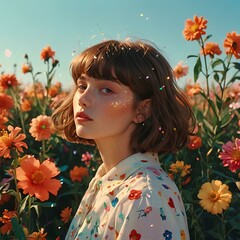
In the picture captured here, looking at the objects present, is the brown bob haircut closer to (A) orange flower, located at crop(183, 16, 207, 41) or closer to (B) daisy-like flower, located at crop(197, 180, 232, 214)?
(B) daisy-like flower, located at crop(197, 180, 232, 214)

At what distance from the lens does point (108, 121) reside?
1425mm

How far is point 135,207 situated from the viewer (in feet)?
4.02

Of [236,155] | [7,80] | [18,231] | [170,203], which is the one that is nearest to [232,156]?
[236,155]

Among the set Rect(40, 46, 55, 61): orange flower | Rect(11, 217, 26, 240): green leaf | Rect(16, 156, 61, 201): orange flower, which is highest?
Rect(40, 46, 55, 61): orange flower

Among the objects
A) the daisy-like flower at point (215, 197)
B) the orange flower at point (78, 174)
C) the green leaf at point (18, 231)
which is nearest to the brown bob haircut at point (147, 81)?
the daisy-like flower at point (215, 197)

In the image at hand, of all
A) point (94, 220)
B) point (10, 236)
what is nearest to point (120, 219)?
point (94, 220)

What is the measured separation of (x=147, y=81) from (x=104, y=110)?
0.18 meters

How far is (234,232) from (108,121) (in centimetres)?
99

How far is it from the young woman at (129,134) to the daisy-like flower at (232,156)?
0.70 feet

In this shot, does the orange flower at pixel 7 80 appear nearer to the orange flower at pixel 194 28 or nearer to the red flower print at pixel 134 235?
the orange flower at pixel 194 28

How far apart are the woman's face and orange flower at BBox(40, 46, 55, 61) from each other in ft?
4.51

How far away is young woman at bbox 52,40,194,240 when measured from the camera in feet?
4.06

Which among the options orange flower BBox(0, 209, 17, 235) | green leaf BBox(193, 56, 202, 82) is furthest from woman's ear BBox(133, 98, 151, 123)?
green leaf BBox(193, 56, 202, 82)

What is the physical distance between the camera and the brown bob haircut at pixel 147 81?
1.47 meters
